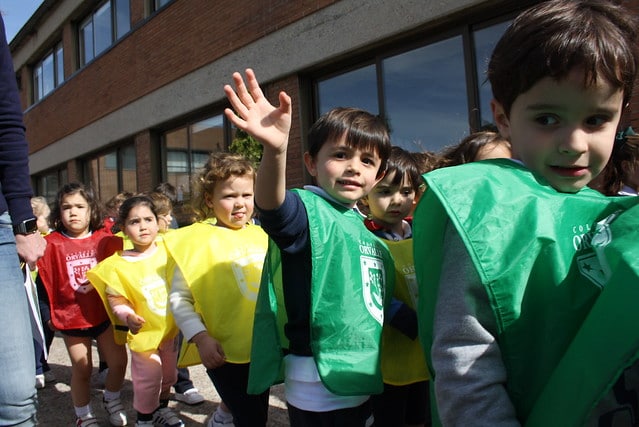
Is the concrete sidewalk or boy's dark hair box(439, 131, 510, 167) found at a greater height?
boy's dark hair box(439, 131, 510, 167)

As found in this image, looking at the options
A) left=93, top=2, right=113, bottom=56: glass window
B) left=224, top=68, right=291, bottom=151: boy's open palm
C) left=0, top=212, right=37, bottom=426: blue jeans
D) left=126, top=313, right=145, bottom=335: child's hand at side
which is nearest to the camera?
left=224, top=68, right=291, bottom=151: boy's open palm

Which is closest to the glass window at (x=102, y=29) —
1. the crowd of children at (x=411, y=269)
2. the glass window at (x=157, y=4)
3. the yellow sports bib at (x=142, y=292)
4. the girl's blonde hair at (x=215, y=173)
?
the glass window at (x=157, y=4)

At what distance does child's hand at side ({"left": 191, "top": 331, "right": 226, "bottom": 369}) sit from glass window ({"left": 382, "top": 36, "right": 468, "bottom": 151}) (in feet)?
13.3

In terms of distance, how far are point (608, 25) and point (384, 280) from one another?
1.21 m

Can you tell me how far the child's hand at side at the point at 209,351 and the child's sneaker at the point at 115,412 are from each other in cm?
168

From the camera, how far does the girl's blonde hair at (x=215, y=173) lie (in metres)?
2.85

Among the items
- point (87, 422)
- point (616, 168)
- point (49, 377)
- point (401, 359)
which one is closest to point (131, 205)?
point (87, 422)

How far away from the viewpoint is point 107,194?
44.9 ft

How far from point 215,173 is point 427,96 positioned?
158 inches

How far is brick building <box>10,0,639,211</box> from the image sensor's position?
235 inches

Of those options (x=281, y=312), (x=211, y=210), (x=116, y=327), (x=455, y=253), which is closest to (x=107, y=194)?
(x=116, y=327)

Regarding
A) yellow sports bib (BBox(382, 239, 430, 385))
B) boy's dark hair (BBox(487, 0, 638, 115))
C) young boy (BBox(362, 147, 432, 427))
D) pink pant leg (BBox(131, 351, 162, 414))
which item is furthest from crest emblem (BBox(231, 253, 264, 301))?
boy's dark hair (BBox(487, 0, 638, 115))

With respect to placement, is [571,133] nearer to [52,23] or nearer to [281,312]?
[281,312]

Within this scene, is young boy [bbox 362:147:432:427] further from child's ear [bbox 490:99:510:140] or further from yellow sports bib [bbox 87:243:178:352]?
yellow sports bib [bbox 87:243:178:352]
